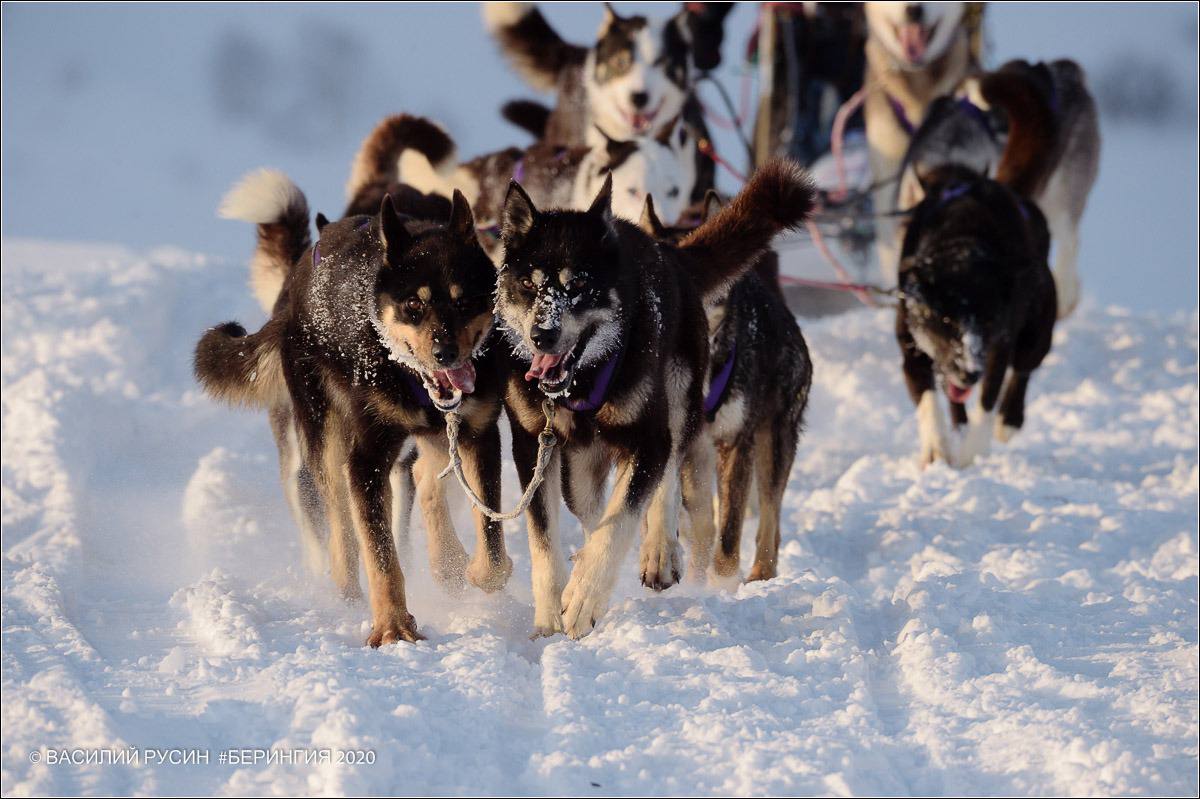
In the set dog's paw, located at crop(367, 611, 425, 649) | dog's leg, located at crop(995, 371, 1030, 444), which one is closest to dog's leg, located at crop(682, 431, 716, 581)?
dog's paw, located at crop(367, 611, 425, 649)

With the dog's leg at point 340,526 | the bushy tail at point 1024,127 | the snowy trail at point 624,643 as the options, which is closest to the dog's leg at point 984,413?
the snowy trail at point 624,643

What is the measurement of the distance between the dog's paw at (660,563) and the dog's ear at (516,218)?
0.97 meters

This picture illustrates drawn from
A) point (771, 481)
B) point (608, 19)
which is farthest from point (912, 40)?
point (771, 481)

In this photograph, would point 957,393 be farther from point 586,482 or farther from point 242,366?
point 242,366

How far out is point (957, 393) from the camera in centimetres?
650

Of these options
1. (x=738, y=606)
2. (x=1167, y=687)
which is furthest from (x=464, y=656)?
(x=1167, y=687)

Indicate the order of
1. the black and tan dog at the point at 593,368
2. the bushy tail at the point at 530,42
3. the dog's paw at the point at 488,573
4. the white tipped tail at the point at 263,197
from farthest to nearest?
the bushy tail at the point at 530,42
the white tipped tail at the point at 263,197
the dog's paw at the point at 488,573
the black and tan dog at the point at 593,368

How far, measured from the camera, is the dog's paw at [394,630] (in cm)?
358

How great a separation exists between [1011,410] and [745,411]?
2.80 metres

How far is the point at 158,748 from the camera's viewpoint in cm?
Answer: 270

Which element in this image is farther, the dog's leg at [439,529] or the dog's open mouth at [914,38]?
the dog's open mouth at [914,38]

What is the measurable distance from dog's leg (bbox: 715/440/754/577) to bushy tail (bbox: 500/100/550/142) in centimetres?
389

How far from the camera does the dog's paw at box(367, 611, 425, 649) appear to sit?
3.58 meters

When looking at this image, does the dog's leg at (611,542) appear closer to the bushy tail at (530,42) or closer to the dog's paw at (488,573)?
the dog's paw at (488,573)
